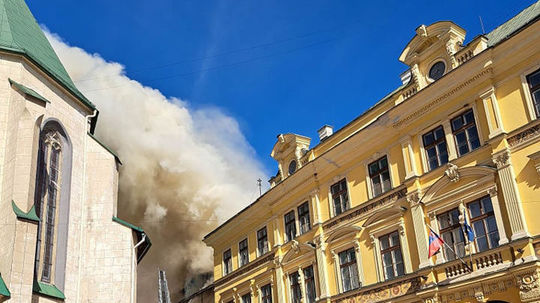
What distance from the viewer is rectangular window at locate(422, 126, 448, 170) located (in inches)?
782

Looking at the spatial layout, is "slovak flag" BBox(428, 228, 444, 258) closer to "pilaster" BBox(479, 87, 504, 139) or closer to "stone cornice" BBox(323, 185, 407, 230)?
"stone cornice" BBox(323, 185, 407, 230)

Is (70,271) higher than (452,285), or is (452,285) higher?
(70,271)

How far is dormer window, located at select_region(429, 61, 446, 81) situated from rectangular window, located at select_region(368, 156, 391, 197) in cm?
367

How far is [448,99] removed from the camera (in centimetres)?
1973

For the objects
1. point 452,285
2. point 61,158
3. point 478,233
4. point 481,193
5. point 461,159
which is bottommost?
point 452,285

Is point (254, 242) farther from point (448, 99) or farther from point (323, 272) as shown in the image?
point (448, 99)

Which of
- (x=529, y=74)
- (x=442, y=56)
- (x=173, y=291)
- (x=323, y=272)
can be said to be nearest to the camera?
(x=529, y=74)

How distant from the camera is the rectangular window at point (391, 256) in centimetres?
2081

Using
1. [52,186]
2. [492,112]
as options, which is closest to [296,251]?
[52,186]

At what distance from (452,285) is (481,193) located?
3.10 m

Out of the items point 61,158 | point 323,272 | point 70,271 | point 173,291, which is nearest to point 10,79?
point 61,158

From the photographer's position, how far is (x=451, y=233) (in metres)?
19.0

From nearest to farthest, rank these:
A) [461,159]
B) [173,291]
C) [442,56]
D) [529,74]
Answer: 1. [529,74]
2. [461,159]
3. [442,56]
4. [173,291]

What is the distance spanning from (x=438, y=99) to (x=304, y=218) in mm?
8993
